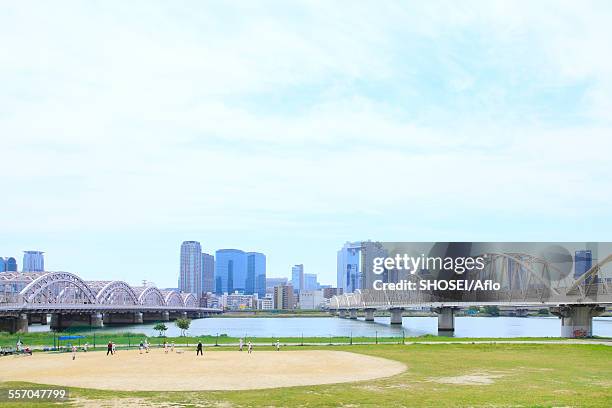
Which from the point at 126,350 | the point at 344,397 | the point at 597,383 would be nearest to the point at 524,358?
the point at 597,383

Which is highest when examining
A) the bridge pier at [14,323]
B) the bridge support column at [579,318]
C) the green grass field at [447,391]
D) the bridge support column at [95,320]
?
the green grass field at [447,391]

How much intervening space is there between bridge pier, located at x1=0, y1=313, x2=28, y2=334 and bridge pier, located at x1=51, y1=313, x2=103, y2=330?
40508 mm

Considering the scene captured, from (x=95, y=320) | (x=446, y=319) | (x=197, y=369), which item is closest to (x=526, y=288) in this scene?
(x=446, y=319)

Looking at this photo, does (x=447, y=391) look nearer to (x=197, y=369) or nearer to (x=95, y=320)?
(x=197, y=369)

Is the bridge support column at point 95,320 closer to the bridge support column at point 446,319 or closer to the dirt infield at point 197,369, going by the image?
the bridge support column at point 446,319

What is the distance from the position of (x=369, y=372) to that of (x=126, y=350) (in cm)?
3596

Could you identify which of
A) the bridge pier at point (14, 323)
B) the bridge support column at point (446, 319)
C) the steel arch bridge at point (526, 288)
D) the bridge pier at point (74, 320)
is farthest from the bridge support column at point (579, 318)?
the bridge pier at point (74, 320)

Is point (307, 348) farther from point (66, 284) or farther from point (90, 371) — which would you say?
point (66, 284)

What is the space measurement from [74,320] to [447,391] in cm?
16728

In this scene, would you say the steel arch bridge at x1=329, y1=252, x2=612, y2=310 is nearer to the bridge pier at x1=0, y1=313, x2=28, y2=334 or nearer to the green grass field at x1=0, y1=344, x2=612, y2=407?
the green grass field at x1=0, y1=344, x2=612, y2=407

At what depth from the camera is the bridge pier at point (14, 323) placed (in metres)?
135

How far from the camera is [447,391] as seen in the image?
116 ft

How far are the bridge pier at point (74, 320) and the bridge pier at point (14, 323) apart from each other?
40.5 metres

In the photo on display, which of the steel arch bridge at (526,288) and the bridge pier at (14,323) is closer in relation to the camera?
the steel arch bridge at (526,288)
